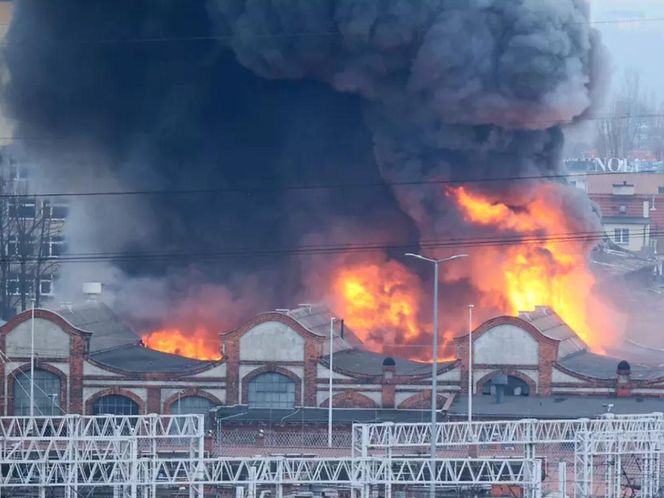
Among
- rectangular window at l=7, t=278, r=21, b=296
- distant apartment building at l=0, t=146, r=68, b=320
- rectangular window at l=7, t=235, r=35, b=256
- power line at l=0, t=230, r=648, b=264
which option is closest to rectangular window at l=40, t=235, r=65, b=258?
distant apartment building at l=0, t=146, r=68, b=320

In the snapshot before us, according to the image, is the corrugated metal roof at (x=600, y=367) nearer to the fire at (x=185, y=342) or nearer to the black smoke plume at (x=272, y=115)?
the black smoke plume at (x=272, y=115)

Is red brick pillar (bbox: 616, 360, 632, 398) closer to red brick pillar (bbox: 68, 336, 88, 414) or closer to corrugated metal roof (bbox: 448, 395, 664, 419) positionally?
corrugated metal roof (bbox: 448, 395, 664, 419)

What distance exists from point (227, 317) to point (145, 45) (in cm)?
1784

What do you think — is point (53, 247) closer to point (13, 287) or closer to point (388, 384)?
point (13, 287)

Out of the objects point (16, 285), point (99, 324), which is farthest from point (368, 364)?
point (16, 285)

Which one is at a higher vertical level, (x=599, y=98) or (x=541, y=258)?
(x=599, y=98)

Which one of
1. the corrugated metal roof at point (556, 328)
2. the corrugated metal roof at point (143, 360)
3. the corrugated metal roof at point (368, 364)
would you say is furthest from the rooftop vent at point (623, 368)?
the corrugated metal roof at point (143, 360)

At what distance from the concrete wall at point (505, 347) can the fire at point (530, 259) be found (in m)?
9.45

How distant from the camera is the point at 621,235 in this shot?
437ft

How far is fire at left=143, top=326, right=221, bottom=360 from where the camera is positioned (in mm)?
83562

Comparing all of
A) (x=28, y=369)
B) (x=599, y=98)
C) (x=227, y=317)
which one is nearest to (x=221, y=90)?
(x=227, y=317)

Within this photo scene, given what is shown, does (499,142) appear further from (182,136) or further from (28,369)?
(28,369)

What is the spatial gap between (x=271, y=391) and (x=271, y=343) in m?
1.97

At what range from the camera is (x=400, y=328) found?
84438 millimetres
